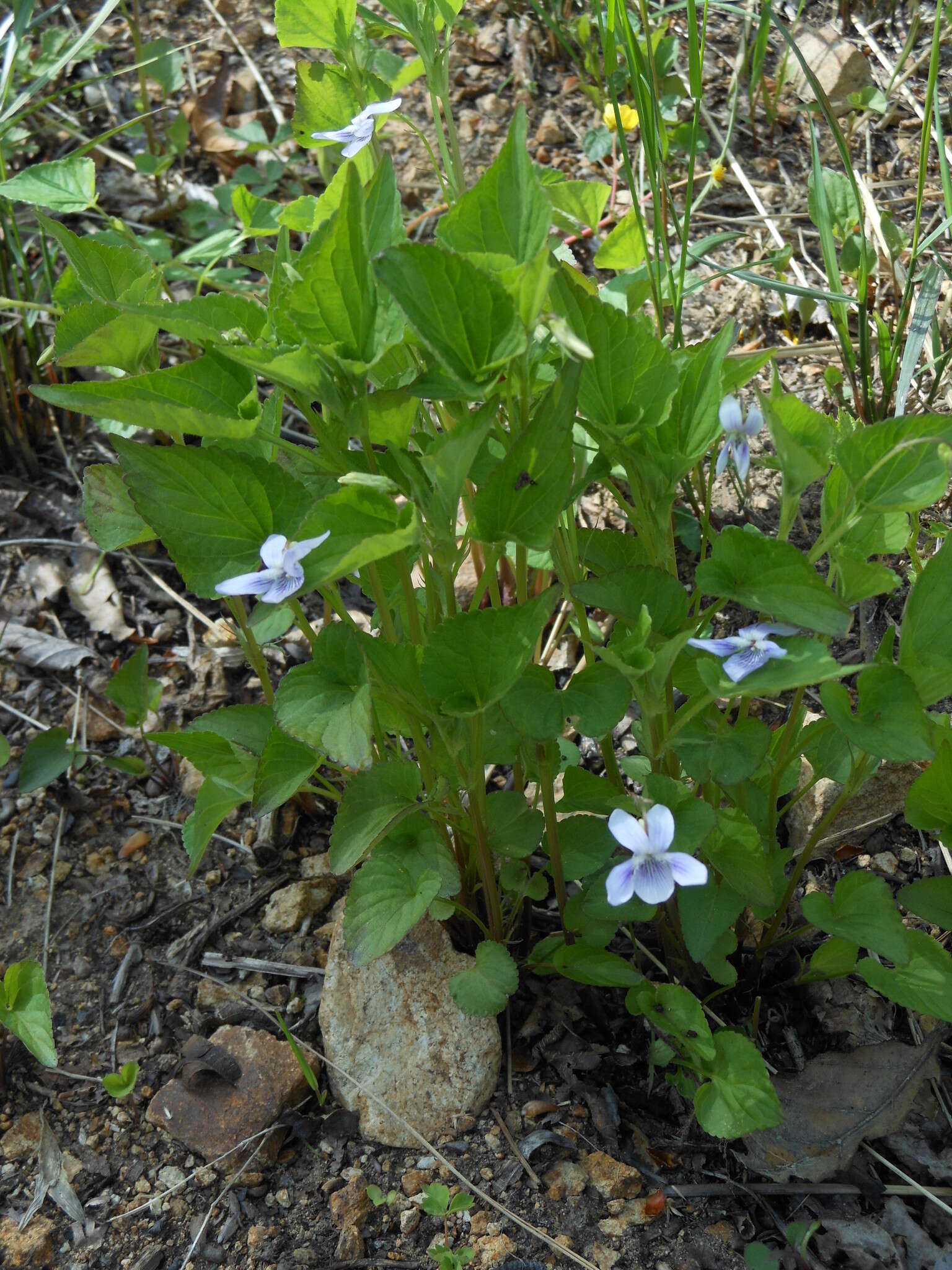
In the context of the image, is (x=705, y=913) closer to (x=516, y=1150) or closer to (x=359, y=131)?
(x=516, y=1150)

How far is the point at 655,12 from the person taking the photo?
8.63 feet

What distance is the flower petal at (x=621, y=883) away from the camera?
3.66 feet

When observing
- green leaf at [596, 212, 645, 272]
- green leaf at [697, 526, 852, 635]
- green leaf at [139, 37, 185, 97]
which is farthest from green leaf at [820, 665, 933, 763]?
green leaf at [139, 37, 185, 97]

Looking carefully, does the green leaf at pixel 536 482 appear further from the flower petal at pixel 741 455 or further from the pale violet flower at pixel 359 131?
the pale violet flower at pixel 359 131

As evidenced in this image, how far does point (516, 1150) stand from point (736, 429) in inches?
38.9

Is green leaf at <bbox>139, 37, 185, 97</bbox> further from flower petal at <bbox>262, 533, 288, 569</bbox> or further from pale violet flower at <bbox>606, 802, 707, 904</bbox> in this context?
pale violet flower at <bbox>606, 802, 707, 904</bbox>

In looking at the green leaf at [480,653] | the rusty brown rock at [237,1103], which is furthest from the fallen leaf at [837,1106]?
the green leaf at [480,653]

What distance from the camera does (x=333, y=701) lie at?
117cm

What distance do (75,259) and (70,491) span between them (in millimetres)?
1137

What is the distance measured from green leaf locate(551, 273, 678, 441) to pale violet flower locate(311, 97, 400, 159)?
0.42 metres

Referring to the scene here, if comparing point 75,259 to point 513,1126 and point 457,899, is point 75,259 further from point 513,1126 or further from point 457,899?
point 513,1126

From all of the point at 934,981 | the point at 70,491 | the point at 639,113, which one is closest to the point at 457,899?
the point at 934,981

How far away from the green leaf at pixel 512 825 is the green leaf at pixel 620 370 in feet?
1.64

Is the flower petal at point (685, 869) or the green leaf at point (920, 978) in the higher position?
the flower petal at point (685, 869)
